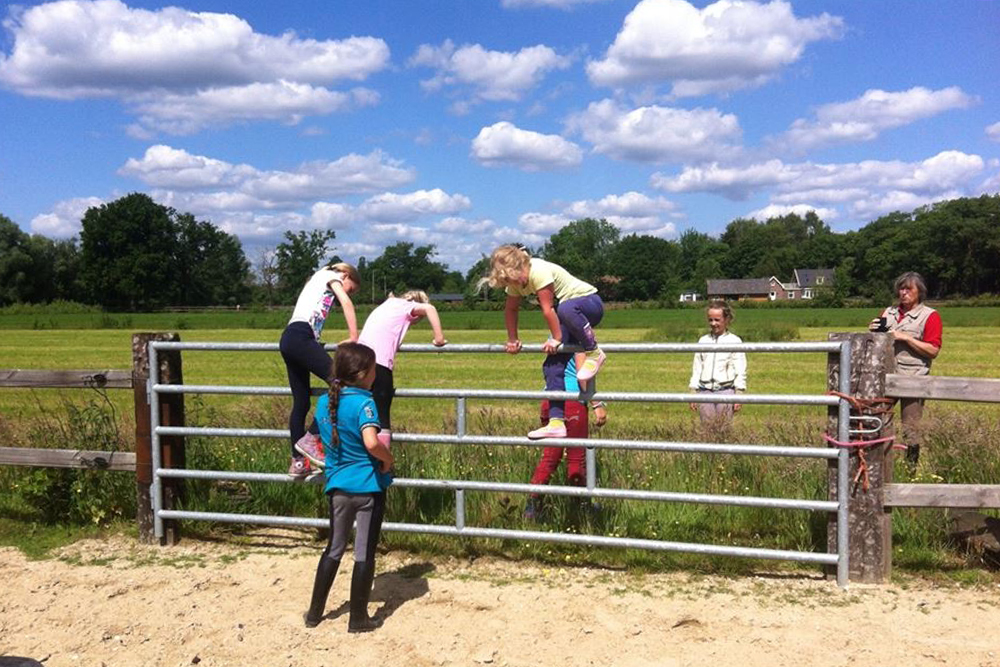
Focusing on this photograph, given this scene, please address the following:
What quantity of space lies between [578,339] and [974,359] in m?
18.7

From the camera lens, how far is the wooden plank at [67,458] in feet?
19.6

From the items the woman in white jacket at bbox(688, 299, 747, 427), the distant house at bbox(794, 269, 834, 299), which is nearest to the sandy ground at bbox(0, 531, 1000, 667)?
the woman in white jacket at bbox(688, 299, 747, 427)

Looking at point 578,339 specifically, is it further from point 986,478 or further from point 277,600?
point 986,478

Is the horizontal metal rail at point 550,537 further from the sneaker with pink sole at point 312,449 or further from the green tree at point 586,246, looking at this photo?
the green tree at point 586,246

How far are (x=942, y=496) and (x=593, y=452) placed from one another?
194 centimetres

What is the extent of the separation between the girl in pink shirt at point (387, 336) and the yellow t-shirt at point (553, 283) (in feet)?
1.87

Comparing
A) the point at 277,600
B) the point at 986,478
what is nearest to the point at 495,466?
the point at 277,600

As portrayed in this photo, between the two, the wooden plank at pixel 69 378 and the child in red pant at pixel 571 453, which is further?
the wooden plank at pixel 69 378

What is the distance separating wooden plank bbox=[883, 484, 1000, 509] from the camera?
4.70 metres

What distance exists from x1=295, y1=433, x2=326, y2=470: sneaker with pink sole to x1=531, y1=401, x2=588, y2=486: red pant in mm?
1376

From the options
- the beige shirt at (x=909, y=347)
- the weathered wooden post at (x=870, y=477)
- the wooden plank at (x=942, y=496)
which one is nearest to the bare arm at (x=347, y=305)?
the weathered wooden post at (x=870, y=477)

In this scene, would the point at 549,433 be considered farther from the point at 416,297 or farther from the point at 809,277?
the point at 809,277

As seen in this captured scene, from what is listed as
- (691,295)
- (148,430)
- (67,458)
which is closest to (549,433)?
(148,430)

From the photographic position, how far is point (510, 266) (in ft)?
16.9
